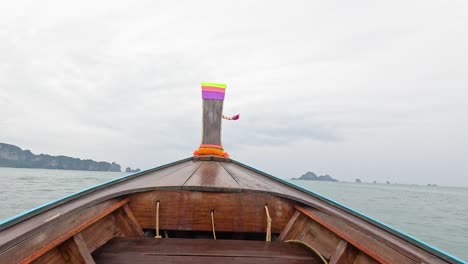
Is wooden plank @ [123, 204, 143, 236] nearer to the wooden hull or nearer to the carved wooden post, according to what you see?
the wooden hull

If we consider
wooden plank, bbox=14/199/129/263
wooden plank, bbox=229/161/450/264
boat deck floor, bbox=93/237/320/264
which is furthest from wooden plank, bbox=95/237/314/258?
wooden plank, bbox=229/161/450/264

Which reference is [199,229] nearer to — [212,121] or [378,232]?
[378,232]

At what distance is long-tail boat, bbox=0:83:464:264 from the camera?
194 cm

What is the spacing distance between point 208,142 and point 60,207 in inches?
161

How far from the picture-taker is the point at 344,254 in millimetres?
2160

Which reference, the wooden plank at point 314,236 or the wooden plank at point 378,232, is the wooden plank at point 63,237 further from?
the wooden plank at point 314,236

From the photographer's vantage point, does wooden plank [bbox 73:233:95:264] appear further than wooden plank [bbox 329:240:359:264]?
No

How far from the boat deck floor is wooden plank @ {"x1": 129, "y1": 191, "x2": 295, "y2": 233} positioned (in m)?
0.36

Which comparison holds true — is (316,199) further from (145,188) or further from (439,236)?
(439,236)

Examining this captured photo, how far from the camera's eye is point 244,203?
2920mm

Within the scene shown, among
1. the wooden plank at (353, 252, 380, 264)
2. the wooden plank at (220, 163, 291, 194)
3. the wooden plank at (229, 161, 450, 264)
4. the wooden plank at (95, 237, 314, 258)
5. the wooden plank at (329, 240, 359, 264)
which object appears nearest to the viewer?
the wooden plank at (229, 161, 450, 264)

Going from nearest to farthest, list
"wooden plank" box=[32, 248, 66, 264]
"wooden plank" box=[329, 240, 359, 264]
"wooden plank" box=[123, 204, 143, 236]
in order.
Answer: "wooden plank" box=[32, 248, 66, 264]
"wooden plank" box=[329, 240, 359, 264]
"wooden plank" box=[123, 204, 143, 236]

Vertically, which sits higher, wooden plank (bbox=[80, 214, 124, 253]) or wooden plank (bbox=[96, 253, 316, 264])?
wooden plank (bbox=[80, 214, 124, 253])

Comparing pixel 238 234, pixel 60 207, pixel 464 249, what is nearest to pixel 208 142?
pixel 238 234
